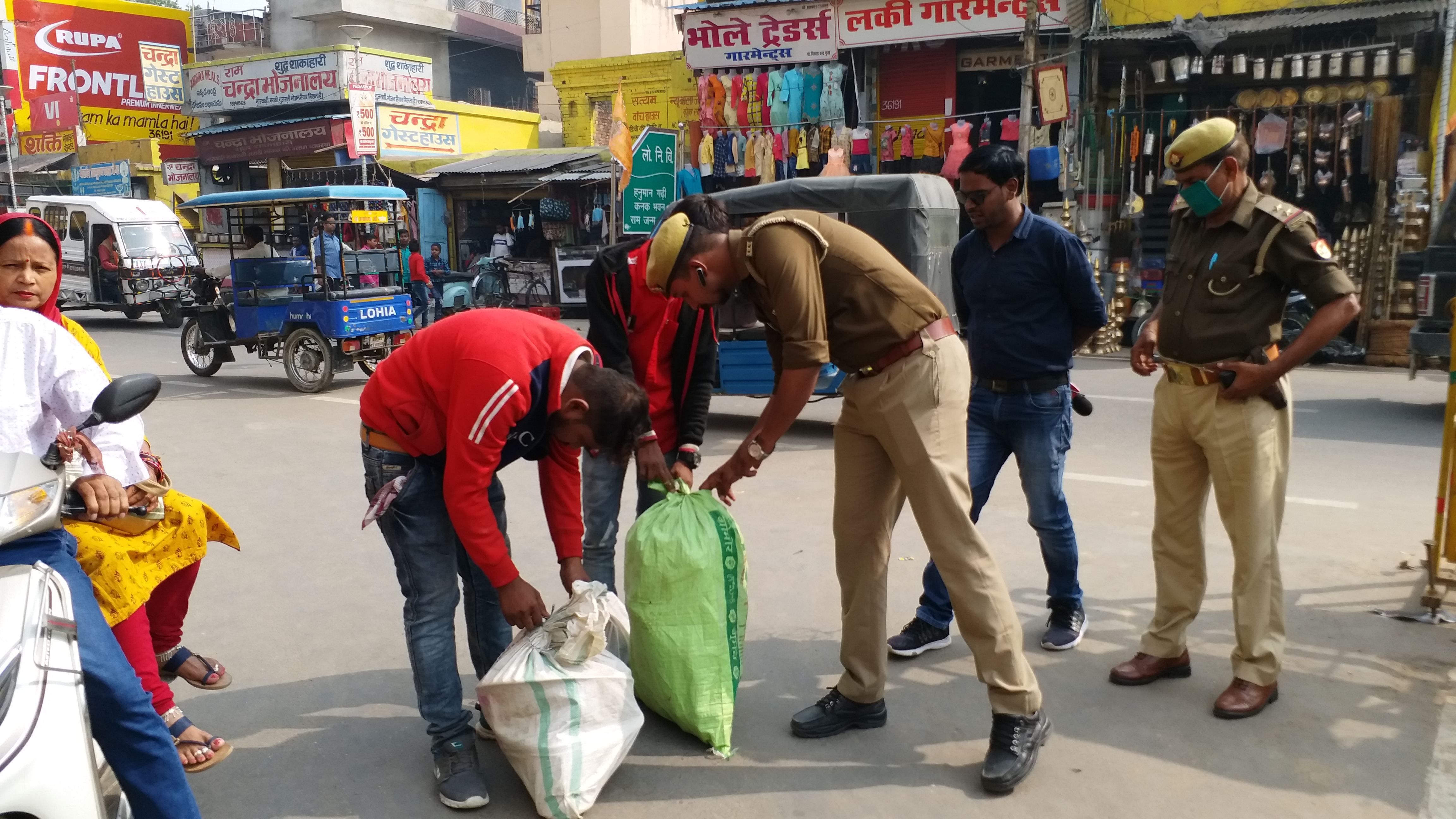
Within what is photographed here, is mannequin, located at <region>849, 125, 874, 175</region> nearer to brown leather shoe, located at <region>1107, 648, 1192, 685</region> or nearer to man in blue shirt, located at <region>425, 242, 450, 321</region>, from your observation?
man in blue shirt, located at <region>425, 242, 450, 321</region>

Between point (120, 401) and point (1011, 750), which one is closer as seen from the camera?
point (120, 401)

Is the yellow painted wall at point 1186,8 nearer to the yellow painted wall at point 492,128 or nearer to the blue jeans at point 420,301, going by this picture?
the blue jeans at point 420,301

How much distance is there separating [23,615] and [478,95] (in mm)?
42033

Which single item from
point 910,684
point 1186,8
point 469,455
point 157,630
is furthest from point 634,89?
point 469,455

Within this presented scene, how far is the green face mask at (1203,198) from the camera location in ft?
11.2

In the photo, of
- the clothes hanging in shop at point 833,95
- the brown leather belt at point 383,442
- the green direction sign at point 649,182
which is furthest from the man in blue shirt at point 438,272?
A: the brown leather belt at point 383,442

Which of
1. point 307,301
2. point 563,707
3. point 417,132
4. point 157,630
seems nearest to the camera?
point 563,707

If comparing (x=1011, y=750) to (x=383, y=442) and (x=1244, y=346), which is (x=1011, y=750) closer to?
(x=1244, y=346)

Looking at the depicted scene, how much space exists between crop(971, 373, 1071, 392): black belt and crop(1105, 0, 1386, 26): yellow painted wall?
1184cm

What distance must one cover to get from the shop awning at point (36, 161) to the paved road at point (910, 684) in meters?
28.9

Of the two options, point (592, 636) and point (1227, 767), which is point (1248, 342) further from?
point (592, 636)

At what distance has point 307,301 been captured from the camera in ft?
36.0

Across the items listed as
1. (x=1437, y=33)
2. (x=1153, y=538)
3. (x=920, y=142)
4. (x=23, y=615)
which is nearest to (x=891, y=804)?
(x=1153, y=538)

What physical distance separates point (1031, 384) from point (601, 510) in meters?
1.64
